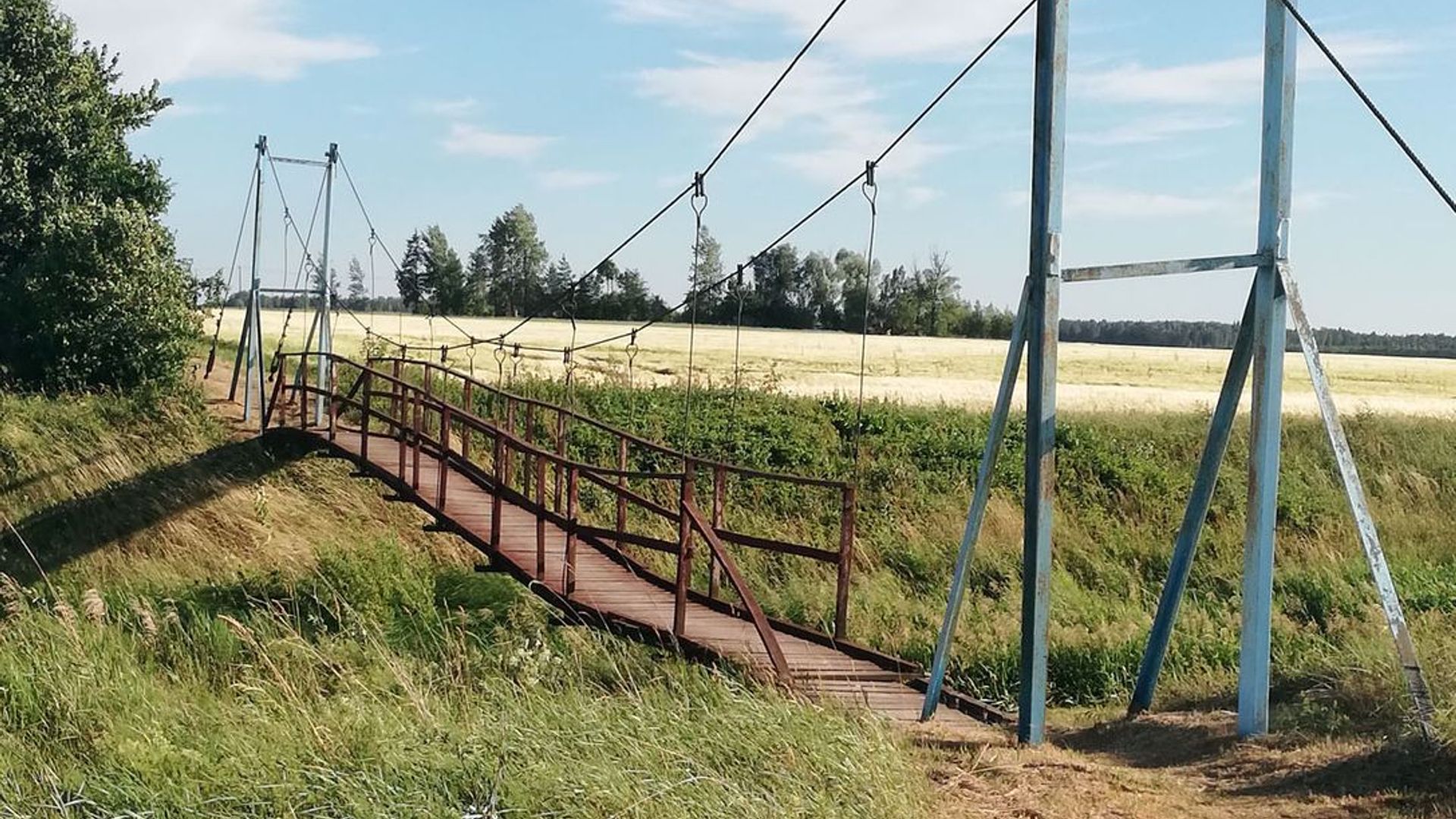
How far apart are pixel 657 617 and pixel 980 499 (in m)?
2.78

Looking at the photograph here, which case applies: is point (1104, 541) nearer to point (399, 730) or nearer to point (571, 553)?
point (571, 553)

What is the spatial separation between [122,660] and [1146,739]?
5.49 m

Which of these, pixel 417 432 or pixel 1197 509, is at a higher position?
pixel 1197 509

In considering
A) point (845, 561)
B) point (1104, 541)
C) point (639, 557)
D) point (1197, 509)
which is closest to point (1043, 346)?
point (1197, 509)

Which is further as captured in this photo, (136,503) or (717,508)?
(136,503)

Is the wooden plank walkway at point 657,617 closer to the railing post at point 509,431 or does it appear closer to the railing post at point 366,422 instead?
the railing post at point 366,422

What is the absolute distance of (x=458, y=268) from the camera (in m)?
58.7

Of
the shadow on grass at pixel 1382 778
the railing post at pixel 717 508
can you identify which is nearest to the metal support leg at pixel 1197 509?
the shadow on grass at pixel 1382 778

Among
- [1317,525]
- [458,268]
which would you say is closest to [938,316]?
[458,268]

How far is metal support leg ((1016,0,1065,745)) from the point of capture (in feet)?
24.4

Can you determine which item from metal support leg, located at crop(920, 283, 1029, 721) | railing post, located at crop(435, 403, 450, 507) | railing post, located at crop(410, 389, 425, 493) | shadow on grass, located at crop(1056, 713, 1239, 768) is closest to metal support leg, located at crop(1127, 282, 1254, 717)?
shadow on grass, located at crop(1056, 713, 1239, 768)

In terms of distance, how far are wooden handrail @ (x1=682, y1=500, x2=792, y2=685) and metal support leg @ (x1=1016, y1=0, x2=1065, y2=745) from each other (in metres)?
1.26

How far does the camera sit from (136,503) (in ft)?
58.1

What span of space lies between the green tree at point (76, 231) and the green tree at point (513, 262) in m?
38.8
